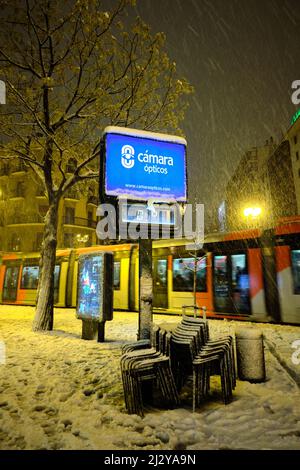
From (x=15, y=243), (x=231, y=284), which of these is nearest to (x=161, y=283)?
(x=231, y=284)

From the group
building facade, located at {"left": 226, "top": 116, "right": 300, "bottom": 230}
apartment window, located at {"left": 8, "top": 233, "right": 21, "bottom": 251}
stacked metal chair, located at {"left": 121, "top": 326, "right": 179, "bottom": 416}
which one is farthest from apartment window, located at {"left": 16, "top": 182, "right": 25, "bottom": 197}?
stacked metal chair, located at {"left": 121, "top": 326, "right": 179, "bottom": 416}

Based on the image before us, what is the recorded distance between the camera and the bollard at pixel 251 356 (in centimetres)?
426

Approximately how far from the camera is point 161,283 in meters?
11.8

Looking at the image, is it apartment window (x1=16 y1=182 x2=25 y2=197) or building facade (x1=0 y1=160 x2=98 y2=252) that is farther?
apartment window (x1=16 y1=182 x2=25 y2=197)

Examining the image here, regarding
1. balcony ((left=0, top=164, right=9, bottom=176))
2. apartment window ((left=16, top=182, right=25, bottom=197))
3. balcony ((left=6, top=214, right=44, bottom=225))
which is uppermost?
balcony ((left=0, top=164, right=9, bottom=176))

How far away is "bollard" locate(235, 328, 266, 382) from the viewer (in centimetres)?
426

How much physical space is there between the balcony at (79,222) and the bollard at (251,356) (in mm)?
37066

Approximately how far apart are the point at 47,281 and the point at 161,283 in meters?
5.13

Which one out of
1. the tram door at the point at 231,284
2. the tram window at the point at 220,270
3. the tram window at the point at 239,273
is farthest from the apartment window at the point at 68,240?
the tram window at the point at 239,273

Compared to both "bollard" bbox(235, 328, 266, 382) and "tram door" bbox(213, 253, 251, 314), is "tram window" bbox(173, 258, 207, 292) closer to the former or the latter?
"tram door" bbox(213, 253, 251, 314)

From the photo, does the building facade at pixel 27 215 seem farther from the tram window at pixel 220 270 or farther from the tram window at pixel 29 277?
the tram window at pixel 220 270

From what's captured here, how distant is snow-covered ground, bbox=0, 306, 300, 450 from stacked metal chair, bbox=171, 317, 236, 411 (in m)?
0.19

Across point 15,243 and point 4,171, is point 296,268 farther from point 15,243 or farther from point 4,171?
point 4,171
